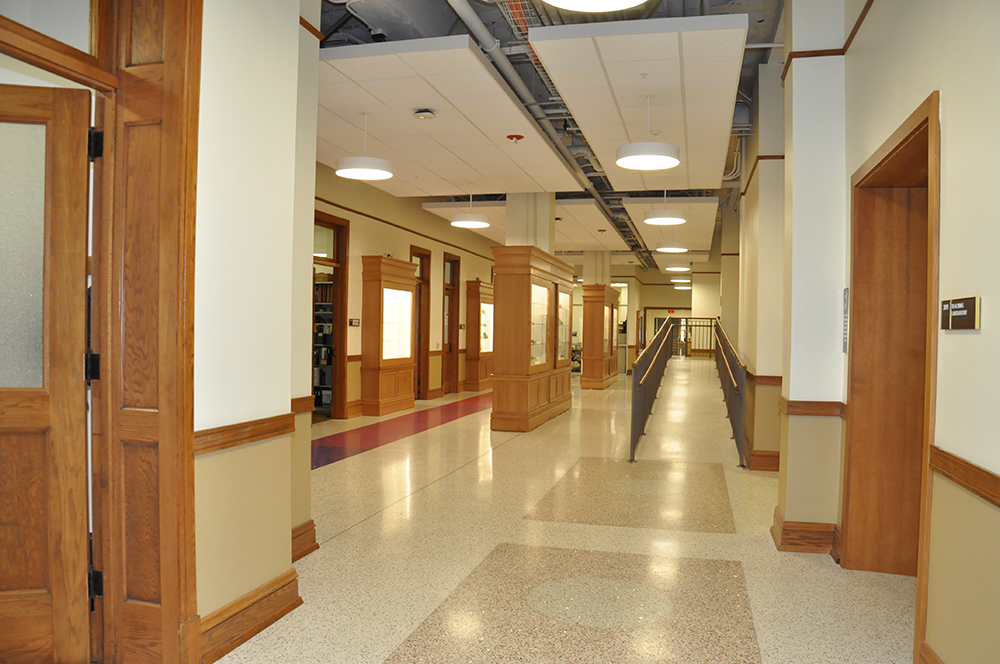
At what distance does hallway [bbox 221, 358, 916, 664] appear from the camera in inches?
117

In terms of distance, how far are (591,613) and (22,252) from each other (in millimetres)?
2919

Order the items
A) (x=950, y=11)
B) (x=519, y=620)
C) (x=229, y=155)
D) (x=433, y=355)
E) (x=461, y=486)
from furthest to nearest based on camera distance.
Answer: (x=433, y=355) → (x=461, y=486) → (x=519, y=620) → (x=229, y=155) → (x=950, y=11)

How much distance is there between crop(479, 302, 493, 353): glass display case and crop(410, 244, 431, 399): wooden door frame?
2.30 metres

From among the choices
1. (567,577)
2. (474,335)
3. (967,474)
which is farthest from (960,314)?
(474,335)

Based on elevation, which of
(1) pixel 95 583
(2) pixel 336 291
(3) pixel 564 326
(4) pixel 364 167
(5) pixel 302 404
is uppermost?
(4) pixel 364 167

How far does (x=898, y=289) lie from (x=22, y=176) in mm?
4265

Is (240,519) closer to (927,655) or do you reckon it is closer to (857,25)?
(927,655)

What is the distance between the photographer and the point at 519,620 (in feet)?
10.6

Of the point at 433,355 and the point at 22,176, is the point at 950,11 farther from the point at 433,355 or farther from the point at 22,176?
the point at 433,355

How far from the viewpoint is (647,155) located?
20.3ft

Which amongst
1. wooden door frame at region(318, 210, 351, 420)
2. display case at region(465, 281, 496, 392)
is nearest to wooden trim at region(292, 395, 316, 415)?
wooden door frame at region(318, 210, 351, 420)

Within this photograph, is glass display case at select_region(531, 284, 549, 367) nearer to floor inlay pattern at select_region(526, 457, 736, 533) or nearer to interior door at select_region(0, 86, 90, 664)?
floor inlay pattern at select_region(526, 457, 736, 533)

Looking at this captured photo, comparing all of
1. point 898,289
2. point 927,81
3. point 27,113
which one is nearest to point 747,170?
point 898,289

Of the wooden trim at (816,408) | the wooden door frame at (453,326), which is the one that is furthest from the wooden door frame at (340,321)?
the wooden trim at (816,408)
